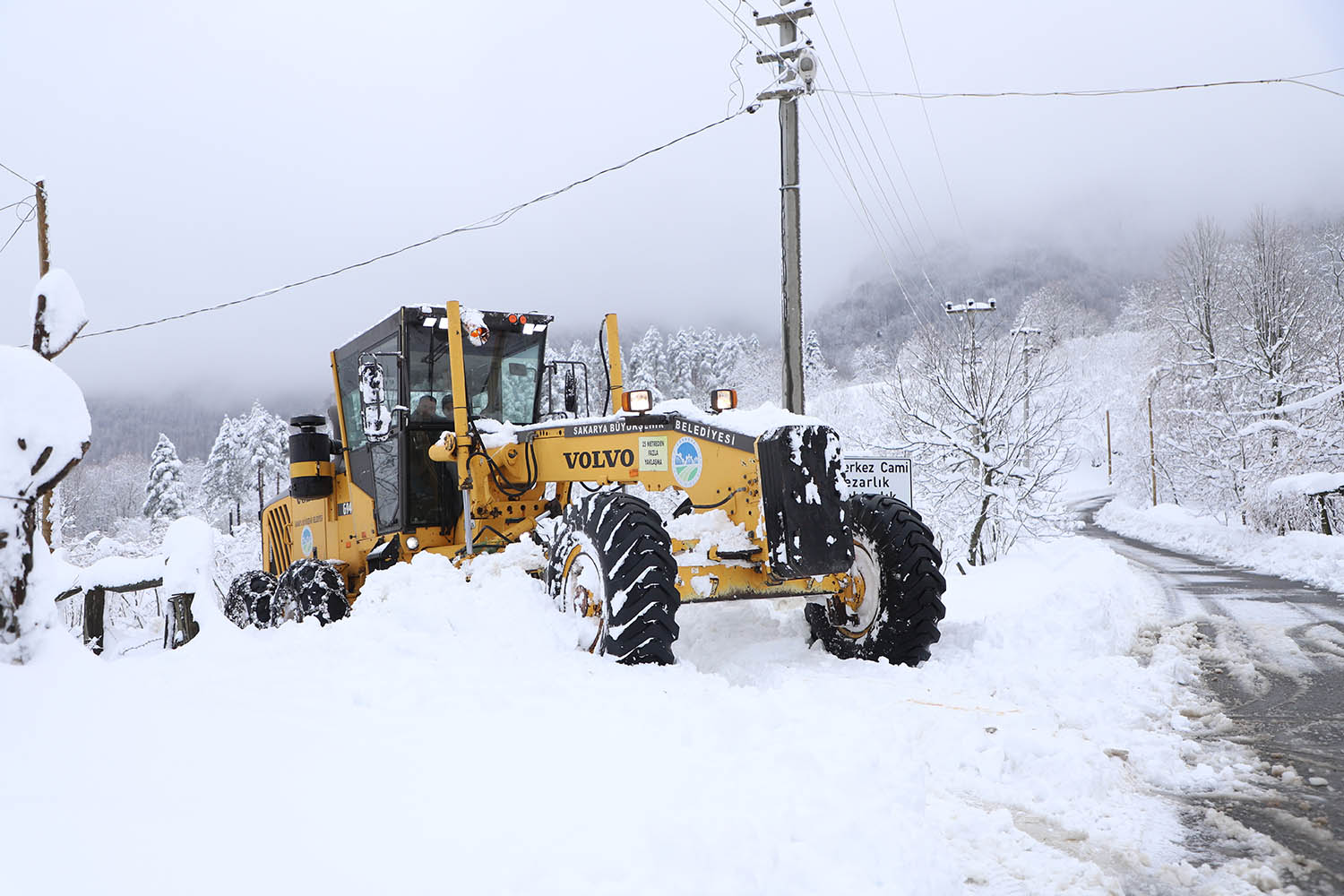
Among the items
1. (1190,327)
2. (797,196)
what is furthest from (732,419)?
(1190,327)

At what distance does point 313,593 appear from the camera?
8180 millimetres

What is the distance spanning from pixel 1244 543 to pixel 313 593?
71.8 ft

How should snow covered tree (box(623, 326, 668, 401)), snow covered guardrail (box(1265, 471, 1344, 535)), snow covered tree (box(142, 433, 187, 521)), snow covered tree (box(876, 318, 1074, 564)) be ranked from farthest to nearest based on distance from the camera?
snow covered tree (box(623, 326, 668, 401)) → snow covered tree (box(142, 433, 187, 521)) → snow covered guardrail (box(1265, 471, 1344, 535)) → snow covered tree (box(876, 318, 1074, 564))

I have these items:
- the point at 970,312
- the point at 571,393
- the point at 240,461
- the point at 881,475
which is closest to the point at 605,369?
the point at 571,393

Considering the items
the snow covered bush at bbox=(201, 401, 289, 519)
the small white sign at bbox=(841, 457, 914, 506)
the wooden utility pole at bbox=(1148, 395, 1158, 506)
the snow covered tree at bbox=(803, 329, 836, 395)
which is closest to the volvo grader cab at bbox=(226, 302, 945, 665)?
the small white sign at bbox=(841, 457, 914, 506)

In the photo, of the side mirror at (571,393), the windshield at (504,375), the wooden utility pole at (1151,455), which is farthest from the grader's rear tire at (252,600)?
the wooden utility pole at (1151,455)

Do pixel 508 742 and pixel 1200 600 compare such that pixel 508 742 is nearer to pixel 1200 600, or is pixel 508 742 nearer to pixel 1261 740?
pixel 1261 740

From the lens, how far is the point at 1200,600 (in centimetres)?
1121

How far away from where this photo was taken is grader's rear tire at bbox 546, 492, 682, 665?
5246mm

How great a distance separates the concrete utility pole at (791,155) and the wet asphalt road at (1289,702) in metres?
5.90

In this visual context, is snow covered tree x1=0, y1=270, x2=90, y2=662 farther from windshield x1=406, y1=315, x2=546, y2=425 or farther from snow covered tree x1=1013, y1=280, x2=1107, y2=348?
snow covered tree x1=1013, y1=280, x2=1107, y2=348

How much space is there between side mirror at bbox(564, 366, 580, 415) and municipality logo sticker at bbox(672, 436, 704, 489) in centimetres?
266

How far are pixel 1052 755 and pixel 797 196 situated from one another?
9459mm

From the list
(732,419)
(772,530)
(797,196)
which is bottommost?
(772,530)
